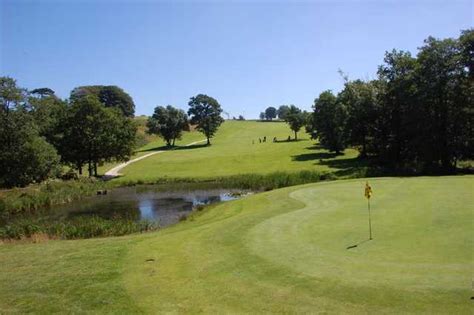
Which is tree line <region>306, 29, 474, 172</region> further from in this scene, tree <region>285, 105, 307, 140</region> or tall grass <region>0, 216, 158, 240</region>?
tree <region>285, 105, 307, 140</region>

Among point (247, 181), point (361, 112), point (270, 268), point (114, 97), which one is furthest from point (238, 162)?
point (114, 97)

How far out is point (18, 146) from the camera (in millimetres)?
49500

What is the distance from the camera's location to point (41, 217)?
3453 cm

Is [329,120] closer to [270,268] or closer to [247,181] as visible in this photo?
[247,181]

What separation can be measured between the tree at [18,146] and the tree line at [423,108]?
39.3 m

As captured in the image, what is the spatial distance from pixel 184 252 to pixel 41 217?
2481 cm

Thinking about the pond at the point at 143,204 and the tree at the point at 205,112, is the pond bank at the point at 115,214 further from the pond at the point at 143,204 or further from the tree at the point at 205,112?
the tree at the point at 205,112

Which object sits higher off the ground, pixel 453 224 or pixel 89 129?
pixel 89 129

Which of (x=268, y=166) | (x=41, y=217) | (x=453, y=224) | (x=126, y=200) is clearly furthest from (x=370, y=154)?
(x=453, y=224)

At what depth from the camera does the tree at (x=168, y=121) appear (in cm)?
9488

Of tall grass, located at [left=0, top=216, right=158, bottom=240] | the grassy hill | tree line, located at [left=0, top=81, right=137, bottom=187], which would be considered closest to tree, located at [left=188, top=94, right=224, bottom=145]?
the grassy hill

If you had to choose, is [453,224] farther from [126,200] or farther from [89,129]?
[89,129]

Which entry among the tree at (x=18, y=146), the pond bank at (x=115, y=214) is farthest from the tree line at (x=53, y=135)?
the pond bank at (x=115, y=214)

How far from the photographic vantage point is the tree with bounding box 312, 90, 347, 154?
63025 mm
